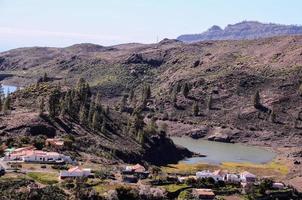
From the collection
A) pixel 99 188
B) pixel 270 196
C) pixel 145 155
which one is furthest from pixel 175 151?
pixel 99 188

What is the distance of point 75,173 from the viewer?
80688 mm

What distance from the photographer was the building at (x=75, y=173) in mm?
80062

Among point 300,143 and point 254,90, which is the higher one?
point 254,90

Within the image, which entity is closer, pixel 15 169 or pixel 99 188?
pixel 99 188

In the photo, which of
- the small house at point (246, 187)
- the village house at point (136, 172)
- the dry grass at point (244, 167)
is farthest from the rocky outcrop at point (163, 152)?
the small house at point (246, 187)

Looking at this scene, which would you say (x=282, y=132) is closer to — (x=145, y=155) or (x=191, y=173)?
Answer: (x=145, y=155)

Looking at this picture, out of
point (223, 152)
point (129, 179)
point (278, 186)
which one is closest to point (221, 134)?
point (223, 152)

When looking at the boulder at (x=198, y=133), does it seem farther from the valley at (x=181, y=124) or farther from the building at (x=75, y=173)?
the building at (x=75, y=173)

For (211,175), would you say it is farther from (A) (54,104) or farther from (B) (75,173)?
(A) (54,104)

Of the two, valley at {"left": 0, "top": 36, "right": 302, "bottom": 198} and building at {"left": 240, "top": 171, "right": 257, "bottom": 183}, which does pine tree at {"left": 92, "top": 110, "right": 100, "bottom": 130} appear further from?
building at {"left": 240, "top": 171, "right": 257, "bottom": 183}

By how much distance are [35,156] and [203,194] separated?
2623 centimetres

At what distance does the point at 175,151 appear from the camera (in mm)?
129750

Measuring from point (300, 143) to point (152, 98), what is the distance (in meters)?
56.0

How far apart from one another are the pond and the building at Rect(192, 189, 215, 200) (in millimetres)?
42248
